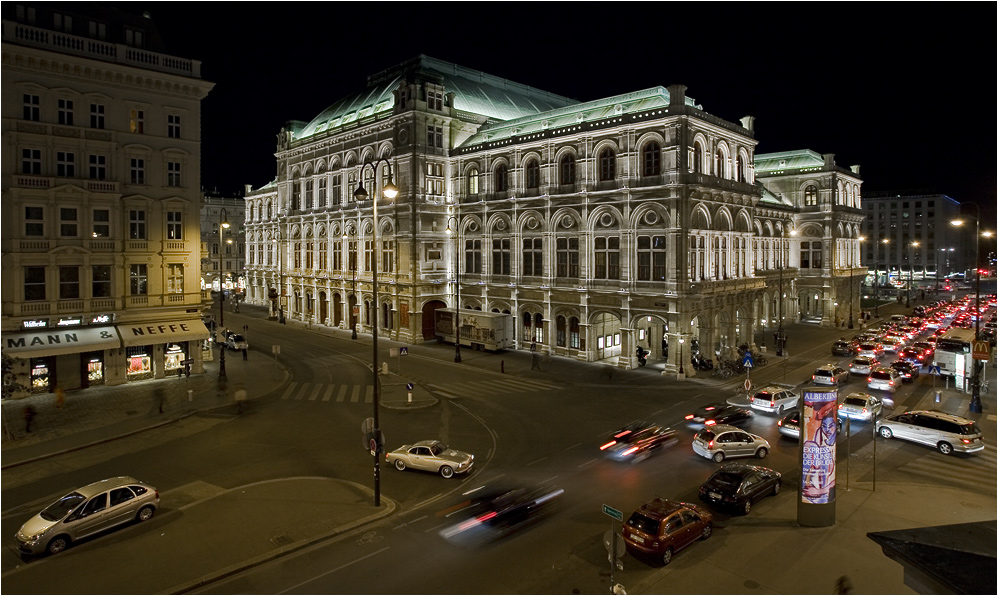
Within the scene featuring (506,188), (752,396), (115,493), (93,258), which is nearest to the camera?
(115,493)

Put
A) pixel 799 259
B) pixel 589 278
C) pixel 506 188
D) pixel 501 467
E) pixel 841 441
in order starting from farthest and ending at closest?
pixel 799 259, pixel 506 188, pixel 589 278, pixel 841 441, pixel 501 467

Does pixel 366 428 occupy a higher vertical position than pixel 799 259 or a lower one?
lower

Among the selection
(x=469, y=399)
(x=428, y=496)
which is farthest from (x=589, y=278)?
(x=428, y=496)

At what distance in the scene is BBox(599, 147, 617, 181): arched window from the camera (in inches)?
1767

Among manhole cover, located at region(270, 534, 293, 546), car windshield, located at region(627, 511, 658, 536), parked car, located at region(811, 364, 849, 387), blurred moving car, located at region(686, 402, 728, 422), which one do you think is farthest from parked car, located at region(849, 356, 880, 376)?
manhole cover, located at region(270, 534, 293, 546)

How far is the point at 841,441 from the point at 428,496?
62.4 feet

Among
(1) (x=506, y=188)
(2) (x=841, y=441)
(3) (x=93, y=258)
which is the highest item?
(1) (x=506, y=188)

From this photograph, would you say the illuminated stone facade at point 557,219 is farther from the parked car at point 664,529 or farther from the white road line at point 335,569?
the white road line at point 335,569

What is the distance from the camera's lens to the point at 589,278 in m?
46.5

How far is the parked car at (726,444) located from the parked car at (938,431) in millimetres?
6991

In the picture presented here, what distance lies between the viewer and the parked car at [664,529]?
15617 millimetres

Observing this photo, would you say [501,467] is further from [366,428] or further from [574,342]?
[574,342]

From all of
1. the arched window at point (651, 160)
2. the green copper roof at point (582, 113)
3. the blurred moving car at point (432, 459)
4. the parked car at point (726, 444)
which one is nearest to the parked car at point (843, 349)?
the arched window at point (651, 160)

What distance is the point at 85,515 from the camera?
17141 millimetres
